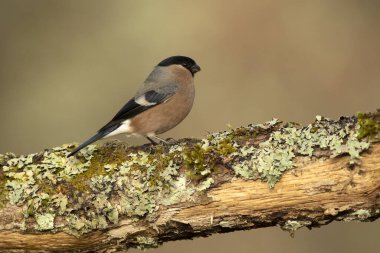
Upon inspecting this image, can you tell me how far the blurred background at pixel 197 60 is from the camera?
9.57 m

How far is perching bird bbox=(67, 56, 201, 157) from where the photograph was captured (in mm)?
6473

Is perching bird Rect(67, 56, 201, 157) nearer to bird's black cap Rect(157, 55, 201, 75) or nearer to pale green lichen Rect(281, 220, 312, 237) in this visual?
bird's black cap Rect(157, 55, 201, 75)

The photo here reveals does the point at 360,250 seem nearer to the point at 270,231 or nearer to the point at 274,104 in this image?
the point at 270,231

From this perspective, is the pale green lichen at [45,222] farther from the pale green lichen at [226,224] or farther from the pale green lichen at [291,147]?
the pale green lichen at [291,147]

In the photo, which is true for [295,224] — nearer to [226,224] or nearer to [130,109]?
[226,224]

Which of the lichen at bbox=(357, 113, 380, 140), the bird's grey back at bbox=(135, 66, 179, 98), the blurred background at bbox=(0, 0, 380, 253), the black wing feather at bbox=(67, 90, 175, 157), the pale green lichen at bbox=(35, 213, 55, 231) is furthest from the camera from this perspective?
the blurred background at bbox=(0, 0, 380, 253)

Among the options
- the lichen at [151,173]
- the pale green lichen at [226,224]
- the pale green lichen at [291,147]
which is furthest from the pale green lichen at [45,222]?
the pale green lichen at [291,147]

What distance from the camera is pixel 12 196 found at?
4809 mm

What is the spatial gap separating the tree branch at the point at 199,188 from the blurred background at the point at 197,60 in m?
4.36

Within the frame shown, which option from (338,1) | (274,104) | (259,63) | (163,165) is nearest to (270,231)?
(274,104)

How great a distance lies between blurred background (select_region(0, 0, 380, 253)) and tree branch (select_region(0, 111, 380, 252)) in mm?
4359

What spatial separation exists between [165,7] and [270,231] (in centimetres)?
410

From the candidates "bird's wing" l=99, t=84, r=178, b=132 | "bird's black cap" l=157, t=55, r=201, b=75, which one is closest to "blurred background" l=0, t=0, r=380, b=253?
"bird's black cap" l=157, t=55, r=201, b=75

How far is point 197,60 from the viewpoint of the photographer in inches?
399
